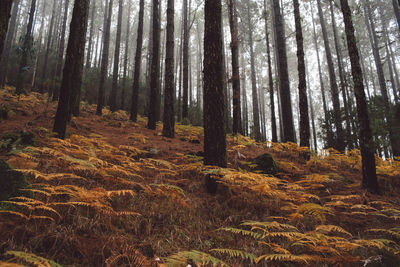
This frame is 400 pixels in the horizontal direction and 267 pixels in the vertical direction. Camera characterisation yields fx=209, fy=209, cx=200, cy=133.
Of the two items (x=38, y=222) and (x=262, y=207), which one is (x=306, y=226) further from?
(x=38, y=222)

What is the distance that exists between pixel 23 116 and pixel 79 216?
7.77 metres

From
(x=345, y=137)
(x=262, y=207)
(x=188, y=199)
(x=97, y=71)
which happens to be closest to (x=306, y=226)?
(x=262, y=207)

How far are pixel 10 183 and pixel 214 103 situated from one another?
3.16 metres

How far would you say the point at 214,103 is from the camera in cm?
406

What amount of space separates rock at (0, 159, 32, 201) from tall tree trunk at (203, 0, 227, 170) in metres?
2.76

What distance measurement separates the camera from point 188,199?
335 cm

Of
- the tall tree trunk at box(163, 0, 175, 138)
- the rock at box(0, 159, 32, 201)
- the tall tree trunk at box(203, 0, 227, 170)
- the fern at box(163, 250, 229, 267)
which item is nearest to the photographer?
the fern at box(163, 250, 229, 267)

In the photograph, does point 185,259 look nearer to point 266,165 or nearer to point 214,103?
point 214,103

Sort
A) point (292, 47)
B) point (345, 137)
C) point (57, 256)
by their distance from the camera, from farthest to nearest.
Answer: point (292, 47)
point (345, 137)
point (57, 256)

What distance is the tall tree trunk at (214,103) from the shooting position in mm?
4043

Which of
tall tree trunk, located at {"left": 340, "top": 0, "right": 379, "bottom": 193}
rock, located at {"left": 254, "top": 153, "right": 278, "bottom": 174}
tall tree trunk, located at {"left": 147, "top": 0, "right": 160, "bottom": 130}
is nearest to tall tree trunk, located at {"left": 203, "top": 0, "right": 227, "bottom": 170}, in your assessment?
rock, located at {"left": 254, "top": 153, "right": 278, "bottom": 174}

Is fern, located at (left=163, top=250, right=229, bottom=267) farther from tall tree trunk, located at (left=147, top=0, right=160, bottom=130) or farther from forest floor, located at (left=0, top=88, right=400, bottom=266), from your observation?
tall tree trunk, located at (left=147, top=0, right=160, bottom=130)

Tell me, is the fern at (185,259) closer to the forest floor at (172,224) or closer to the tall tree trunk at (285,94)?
the forest floor at (172,224)

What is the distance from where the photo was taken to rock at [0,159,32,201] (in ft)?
7.15
